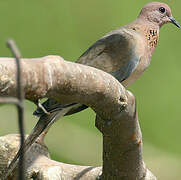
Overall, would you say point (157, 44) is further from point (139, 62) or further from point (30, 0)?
point (30, 0)

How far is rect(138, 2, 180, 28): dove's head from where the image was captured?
3.12 m

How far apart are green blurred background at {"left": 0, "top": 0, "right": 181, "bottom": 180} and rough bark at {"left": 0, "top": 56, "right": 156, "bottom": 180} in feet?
0.63

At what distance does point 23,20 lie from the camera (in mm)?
2480

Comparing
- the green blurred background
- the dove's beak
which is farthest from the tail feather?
the dove's beak

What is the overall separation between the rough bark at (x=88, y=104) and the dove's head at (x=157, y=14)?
3.94 feet

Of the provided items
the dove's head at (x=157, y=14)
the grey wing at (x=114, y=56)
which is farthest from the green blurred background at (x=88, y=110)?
the dove's head at (x=157, y=14)

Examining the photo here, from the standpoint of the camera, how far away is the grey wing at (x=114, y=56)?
257 cm

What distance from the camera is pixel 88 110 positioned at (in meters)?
2.57

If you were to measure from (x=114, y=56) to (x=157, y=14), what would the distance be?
0.70 meters

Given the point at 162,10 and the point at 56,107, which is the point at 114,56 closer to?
the point at 56,107

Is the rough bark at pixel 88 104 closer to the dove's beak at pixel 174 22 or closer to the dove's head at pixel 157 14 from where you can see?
the dove's beak at pixel 174 22

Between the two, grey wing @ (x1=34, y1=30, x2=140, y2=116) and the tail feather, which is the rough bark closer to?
the tail feather

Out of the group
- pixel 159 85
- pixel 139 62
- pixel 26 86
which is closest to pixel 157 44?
pixel 139 62

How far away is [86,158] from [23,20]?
0.75 m
